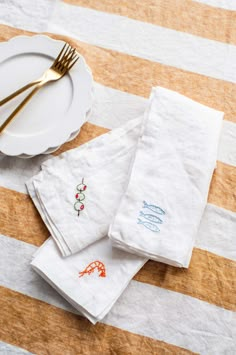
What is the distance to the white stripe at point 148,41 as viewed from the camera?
73 cm

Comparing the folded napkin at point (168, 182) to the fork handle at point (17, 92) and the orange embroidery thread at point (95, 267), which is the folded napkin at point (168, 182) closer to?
the orange embroidery thread at point (95, 267)

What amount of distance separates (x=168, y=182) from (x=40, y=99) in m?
0.23

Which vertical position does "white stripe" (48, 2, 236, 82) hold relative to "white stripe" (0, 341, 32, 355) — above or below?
above

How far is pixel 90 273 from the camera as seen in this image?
1.98ft

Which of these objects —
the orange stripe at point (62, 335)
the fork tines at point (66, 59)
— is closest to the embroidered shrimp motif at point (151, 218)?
the orange stripe at point (62, 335)

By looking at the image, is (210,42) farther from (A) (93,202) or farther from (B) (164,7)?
(A) (93,202)

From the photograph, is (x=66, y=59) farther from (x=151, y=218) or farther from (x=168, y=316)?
(x=168, y=316)

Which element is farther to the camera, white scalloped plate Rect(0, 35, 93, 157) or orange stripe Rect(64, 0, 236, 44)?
orange stripe Rect(64, 0, 236, 44)

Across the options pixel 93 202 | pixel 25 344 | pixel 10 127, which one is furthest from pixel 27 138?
pixel 25 344

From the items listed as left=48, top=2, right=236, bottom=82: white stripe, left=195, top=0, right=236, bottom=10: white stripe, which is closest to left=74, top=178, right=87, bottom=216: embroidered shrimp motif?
left=48, top=2, right=236, bottom=82: white stripe

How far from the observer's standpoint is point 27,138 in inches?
25.8

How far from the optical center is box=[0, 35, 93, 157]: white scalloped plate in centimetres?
65

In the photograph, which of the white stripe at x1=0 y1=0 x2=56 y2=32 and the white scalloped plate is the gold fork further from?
the white stripe at x1=0 y1=0 x2=56 y2=32

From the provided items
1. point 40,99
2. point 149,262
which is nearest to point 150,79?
point 40,99
